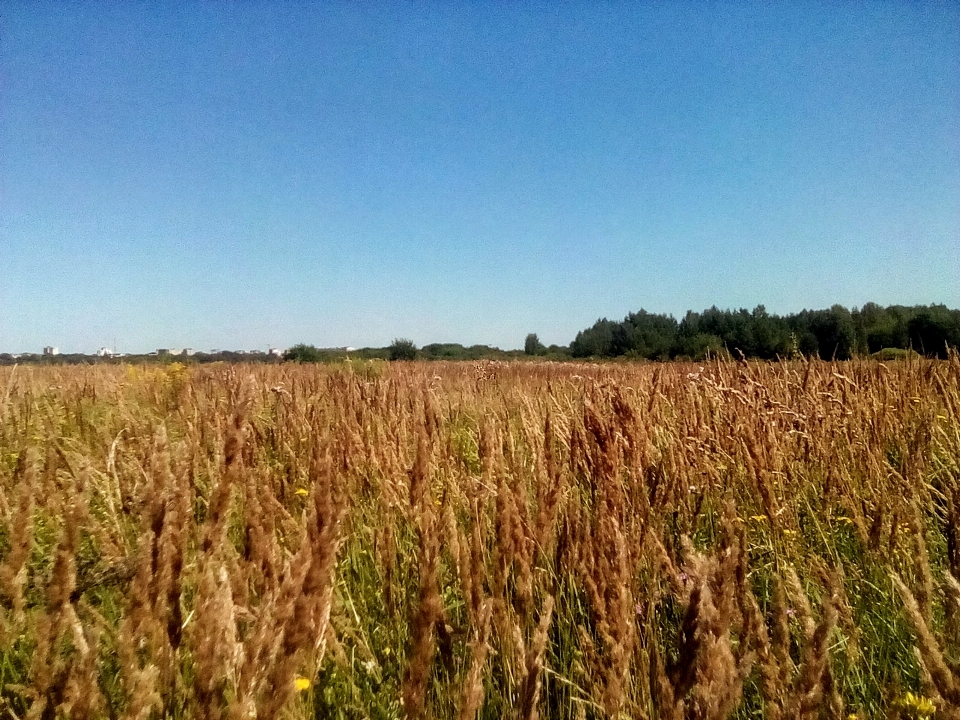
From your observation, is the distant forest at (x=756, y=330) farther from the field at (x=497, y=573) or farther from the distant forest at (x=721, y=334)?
the field at (x=497, y=573)

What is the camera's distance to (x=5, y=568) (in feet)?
2.91

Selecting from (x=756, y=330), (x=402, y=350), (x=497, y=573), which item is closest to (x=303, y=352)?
(x=402, y=350)

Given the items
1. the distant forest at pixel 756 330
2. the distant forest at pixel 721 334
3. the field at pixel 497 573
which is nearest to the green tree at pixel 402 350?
the distant forest at pixel 721 334

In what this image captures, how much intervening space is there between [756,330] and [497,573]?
6861 centimetres

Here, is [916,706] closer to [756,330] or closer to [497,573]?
[497,573]

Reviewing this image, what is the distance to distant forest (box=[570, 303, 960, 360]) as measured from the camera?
145 feet

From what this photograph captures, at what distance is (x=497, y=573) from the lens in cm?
124

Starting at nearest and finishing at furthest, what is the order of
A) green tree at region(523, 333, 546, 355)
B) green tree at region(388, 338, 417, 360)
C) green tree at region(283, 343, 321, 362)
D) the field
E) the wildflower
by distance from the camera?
the field, the wildflower, green tree at region(283, 343, 321, 362), green tree at region(388, 338, 417, 360), green tree at region(523, 333, 546, 355)

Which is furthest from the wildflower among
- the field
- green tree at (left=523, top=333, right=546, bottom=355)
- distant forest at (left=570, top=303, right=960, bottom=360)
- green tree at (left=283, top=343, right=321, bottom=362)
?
green tree at (left=523, top=333, right=546, bottom=355)

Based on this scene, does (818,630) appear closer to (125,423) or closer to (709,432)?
(709,432)

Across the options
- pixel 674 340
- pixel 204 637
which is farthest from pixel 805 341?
pixel 204 637

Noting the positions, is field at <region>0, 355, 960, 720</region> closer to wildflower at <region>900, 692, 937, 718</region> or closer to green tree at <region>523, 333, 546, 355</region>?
wildflower at <region>900, 692, 937, 718</region>

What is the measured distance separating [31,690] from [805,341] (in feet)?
178

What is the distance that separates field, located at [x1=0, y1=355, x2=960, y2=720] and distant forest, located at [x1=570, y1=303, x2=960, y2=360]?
112 feet
